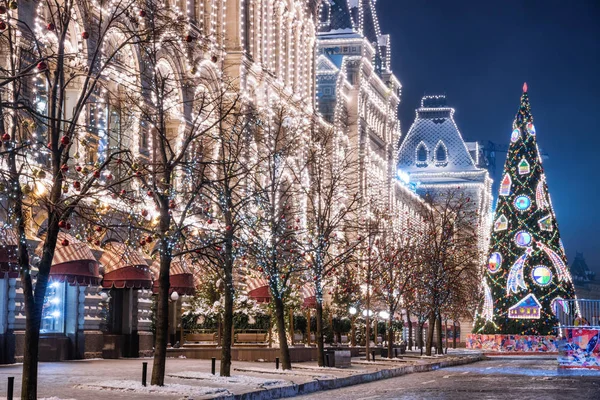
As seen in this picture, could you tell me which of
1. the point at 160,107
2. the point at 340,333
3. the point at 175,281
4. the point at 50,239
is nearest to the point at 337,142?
the point at 340,333

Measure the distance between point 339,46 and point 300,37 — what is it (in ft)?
69.3

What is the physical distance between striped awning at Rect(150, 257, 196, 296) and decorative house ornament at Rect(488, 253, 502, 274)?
3436 centimetres

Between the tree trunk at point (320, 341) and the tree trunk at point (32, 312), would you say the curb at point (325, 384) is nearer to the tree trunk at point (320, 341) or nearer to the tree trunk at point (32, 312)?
the tree trunk at point (320, 341)

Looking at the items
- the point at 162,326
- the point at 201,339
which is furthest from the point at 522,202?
the point at 162,326

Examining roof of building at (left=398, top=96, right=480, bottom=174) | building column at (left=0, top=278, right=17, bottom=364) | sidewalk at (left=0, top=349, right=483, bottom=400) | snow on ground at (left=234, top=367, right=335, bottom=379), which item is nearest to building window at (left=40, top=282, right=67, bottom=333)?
sidewalk at (left=0, top=349, right=483, bottom=400)

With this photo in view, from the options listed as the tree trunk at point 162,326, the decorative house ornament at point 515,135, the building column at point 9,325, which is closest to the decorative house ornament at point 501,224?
the decorative house ornament at point 515,135

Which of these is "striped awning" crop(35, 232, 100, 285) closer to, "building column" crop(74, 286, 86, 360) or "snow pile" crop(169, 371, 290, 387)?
"building column" crop(74, 286, 86, 360)

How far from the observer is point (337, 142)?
8056 centimetres

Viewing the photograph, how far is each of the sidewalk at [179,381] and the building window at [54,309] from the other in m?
1.43

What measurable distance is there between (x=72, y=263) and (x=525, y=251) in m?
44.5

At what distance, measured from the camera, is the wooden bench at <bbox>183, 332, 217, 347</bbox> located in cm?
4438

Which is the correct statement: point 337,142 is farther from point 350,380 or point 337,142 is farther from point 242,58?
point 350,380

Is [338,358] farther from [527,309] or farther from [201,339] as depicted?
[527,309]

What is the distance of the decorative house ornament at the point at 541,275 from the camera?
71250mm
